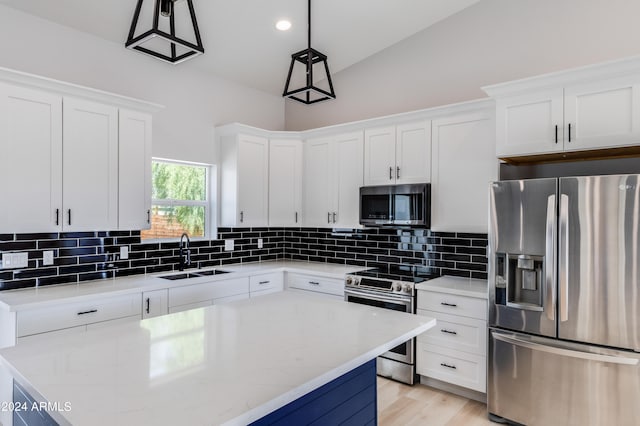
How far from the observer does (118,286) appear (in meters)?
3.00

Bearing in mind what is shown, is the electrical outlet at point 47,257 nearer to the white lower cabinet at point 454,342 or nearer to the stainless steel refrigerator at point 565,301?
the white lower cabinet at point 454,342

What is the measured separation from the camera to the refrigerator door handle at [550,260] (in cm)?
253

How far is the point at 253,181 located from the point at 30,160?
198 centimetres

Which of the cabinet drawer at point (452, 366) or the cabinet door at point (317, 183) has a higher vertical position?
the cabinet door at point (317, 183)

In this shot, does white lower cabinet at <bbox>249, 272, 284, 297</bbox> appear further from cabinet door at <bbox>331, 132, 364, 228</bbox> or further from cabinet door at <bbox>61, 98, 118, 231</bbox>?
cabinet door at <bbox>61, 98, 118, 231</bbox>

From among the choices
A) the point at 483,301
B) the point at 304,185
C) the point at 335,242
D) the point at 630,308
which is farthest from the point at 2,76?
the point at 630,308

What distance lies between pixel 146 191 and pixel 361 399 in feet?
8.21

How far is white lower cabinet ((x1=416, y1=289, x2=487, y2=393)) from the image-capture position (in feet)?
9.74

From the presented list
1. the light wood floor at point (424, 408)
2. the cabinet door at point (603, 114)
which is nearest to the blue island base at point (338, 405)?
the light wood floor at point (424, 408)

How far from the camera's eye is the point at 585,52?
10.3 ft

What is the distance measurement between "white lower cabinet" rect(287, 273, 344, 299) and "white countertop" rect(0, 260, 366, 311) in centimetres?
6

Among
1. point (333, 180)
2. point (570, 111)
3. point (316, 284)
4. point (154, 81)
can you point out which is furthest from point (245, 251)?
point (570, 111)

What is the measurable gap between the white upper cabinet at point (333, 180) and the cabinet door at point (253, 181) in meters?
0.46

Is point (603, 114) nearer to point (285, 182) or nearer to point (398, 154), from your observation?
point (398, 154)
